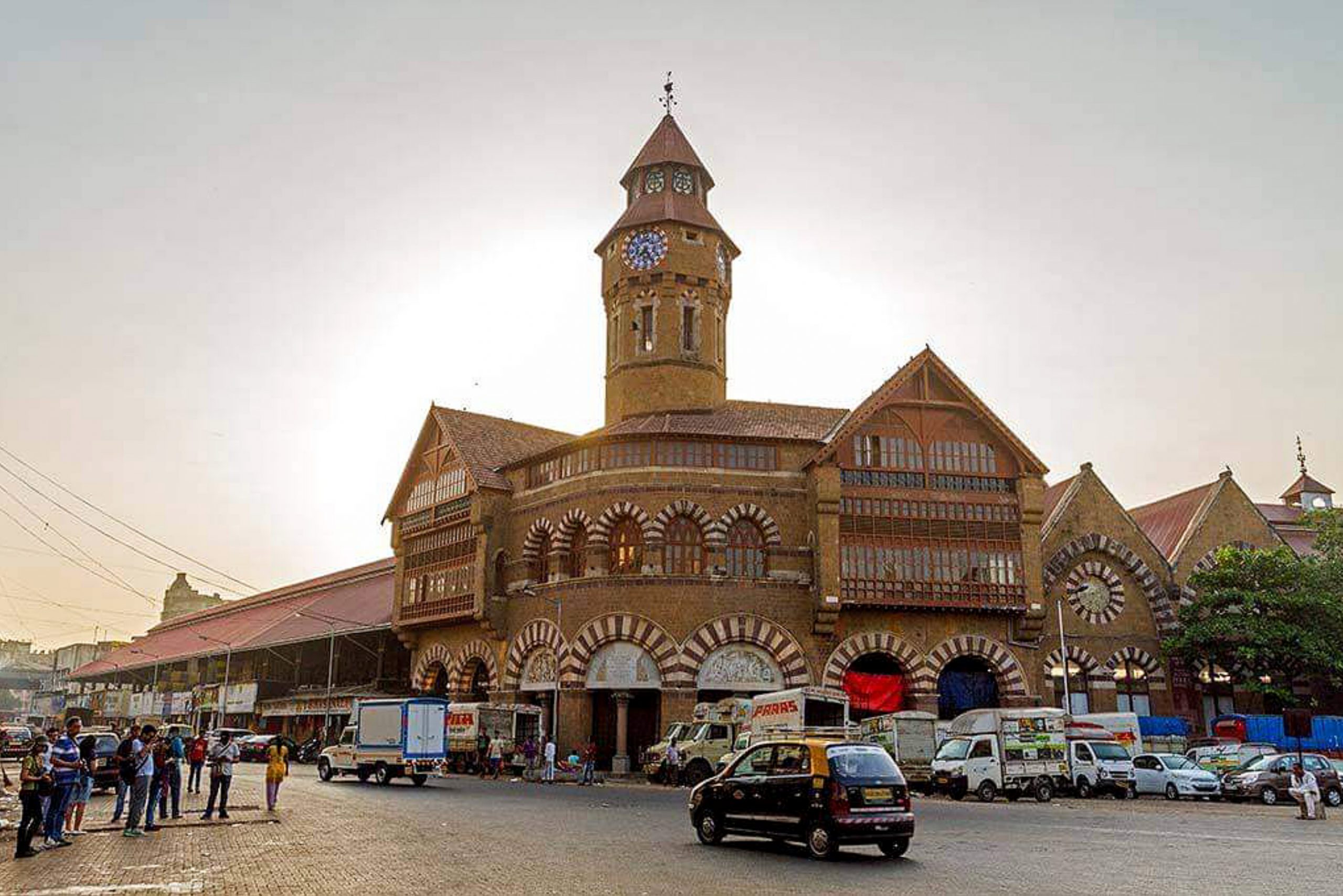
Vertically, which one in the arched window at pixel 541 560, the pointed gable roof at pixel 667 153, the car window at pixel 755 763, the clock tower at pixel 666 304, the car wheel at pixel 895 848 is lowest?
the car wheel at pixel 895 848

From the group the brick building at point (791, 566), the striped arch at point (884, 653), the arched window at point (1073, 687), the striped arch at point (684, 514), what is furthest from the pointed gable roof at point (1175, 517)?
the striped arch at point (684, 514)

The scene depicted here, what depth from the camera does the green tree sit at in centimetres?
4744

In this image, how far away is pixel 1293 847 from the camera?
741 inches

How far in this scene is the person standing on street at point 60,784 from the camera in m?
18.5

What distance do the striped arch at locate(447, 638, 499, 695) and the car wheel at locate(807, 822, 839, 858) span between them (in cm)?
3558

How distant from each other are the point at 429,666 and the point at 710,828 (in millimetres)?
39568

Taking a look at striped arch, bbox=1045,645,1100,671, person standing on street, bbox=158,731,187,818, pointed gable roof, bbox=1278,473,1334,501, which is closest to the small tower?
pointed gable roof, bbox=1278,473,1334,501

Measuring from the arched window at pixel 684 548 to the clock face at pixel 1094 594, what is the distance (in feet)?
59.2

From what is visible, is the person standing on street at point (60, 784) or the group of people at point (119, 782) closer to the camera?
the group of people at point (119, 782)

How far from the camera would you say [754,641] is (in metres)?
45.6

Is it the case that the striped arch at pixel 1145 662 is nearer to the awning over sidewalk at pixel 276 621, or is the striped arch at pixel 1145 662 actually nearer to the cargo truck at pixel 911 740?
the cargo truck at pixel 911 740

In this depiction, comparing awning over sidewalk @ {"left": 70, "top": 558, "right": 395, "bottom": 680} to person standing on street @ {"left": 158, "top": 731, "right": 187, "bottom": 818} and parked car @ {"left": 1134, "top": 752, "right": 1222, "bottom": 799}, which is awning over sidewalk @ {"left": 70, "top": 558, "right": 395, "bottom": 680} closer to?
person standing on street @ {"left": 158, "top": 731, "right": 187, "bottom": 818}

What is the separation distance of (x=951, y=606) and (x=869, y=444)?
7.49 metres

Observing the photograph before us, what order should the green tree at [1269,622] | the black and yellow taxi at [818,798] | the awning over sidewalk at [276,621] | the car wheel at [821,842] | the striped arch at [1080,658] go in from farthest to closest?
the awning over sidewalk at [276,621] → the striped arch at [1080,658] → the green tree at [1269,622] → the black and yellow taxi at [818,798] → the car wheel at [821,842]
